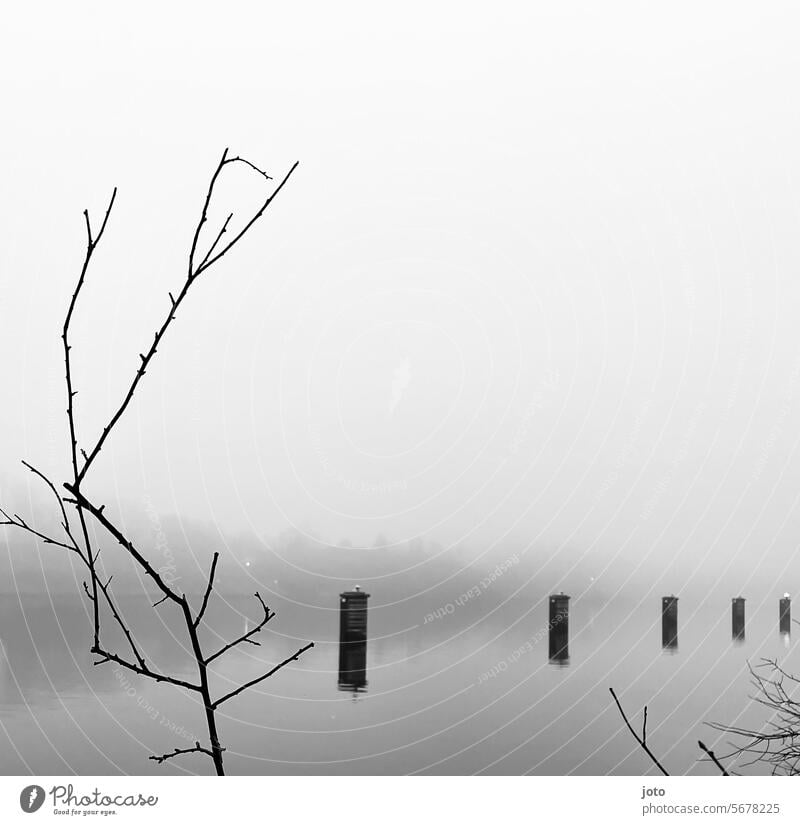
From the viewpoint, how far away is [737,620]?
2.22 metres

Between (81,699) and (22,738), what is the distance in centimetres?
93

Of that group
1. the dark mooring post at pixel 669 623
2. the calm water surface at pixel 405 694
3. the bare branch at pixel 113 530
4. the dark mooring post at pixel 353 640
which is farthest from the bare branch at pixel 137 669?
the dark mooring post at pixel 669 623

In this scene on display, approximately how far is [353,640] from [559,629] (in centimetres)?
61

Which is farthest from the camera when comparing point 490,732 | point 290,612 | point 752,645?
point 490,732

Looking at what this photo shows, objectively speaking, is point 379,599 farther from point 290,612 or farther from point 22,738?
point 22,738

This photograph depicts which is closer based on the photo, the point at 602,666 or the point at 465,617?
the point at 465,617

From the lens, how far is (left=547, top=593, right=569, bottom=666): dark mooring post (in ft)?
6.75

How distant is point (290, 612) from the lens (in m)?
1.98

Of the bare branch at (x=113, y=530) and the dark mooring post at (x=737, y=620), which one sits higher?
the dark mooring post at (x=737, y=620)

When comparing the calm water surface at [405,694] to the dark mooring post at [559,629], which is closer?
the calm water surface at [405,694]

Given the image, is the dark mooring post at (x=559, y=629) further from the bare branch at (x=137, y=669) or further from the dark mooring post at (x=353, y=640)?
the bare branch at (x=137, y=669)

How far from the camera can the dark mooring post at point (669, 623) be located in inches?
90.8

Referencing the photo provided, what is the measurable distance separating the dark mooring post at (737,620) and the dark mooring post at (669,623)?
0.50 ft
